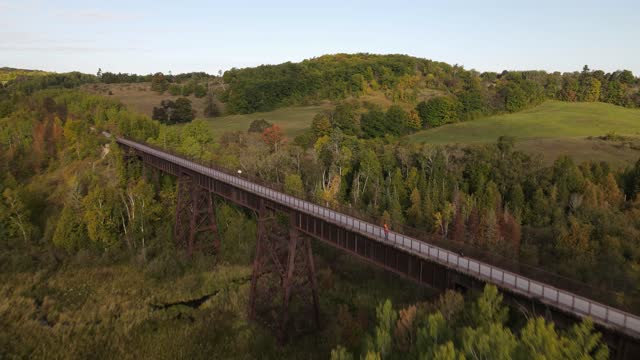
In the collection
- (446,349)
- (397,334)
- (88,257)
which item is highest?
(446,349)

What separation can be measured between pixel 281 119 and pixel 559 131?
6167 centimetres

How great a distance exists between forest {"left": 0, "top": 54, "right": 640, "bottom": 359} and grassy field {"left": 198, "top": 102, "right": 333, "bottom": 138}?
15.6 m

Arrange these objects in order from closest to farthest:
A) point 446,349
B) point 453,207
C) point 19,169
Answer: point 446,349 → point 453,207 → point 19,169

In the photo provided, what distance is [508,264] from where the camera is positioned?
69.9ft

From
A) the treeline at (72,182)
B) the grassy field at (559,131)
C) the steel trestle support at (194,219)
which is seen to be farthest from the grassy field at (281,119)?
the steel trestle support at (194,219)

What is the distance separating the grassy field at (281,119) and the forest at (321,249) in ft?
51.1

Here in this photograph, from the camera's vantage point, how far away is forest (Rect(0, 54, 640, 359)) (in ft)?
56.3

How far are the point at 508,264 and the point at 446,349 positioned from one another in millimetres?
9892

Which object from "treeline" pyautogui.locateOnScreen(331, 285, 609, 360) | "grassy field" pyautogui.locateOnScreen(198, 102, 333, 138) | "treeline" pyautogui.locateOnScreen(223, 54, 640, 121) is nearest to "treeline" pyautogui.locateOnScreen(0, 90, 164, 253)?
"grassy field" pyautogui.locateOnScreen(198, 102, 333, 138)

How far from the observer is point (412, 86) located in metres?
133

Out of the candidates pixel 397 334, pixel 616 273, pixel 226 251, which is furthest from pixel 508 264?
pixel 226 251

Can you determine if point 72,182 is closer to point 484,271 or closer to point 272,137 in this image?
point 272,137

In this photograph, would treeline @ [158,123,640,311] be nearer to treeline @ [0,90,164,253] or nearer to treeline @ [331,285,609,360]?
treeline @ [331,285,609,360]

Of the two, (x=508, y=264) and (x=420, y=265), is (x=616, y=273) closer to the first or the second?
(x=508, y=264)
